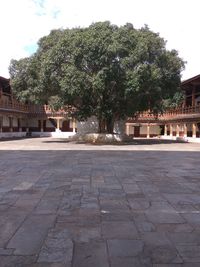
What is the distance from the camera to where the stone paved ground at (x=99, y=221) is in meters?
4.62

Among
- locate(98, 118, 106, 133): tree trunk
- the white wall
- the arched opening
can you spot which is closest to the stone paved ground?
locate(98, 118, 106, 133): tree trunk

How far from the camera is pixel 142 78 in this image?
2831 centimetres

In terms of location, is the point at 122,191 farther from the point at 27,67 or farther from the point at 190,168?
the point at 27,67

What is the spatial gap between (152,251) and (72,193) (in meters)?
4.04

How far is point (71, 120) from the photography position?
45438 millimetres

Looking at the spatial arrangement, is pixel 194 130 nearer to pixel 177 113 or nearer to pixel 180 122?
pixel 180 122

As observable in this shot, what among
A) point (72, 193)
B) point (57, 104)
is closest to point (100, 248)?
point (72, 193)

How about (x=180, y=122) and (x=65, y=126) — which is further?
(x=65, y=126)

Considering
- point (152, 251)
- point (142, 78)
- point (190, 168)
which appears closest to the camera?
point (152, 251)

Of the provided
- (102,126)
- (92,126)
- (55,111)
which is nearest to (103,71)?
(102,126)

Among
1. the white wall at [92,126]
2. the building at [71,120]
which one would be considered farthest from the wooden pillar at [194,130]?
the white wall at [92,126]

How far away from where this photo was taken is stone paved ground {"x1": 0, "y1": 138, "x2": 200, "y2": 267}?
462cm

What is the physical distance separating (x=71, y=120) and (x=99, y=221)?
39427 mm

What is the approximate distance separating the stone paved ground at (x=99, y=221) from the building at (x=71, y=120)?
96.7 ft
